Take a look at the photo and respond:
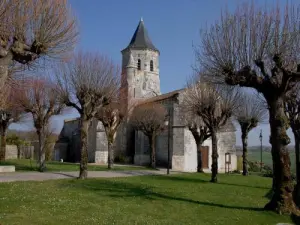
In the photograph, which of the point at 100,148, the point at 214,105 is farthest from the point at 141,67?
the point at 214,105

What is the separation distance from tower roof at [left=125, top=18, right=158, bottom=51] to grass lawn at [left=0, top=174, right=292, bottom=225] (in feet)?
113

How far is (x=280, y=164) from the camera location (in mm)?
11289

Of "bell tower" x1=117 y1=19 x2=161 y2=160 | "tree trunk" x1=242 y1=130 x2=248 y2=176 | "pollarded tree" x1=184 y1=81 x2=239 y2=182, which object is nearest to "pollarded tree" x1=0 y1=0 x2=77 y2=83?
"pollarded tree" x1=184 y1=81 x2=239 y2=182

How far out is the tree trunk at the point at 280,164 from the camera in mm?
11023

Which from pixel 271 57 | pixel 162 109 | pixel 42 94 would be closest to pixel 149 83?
A: pixel 162 109

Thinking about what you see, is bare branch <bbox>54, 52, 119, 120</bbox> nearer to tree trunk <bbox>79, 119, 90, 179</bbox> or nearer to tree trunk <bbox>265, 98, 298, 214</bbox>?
tree trunk <bbox>79, 119, 90, 179</bbox>

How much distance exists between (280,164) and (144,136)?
28.0 m

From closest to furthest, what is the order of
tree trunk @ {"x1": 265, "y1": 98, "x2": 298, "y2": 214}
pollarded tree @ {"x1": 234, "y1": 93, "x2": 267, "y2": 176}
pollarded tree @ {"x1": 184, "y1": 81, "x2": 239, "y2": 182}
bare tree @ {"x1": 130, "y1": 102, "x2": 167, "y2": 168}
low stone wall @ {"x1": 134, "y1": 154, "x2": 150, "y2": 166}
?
tree trunk @ {"x1": 265, "y1": 98, "x2": 298, "y2": 214}
pollarded tree @ {"x1": 184, "y1": 81, "x2": 239, "y2": 182}
pollarded tree @ {"x1": 234, "y1": 93, "x2": 267, "y2": 176}
bare tree @ {"x1": 130, "y1": 102, "x2": 167, "y2": 168}
low stone wall @ {"x1": 134, "y1": 154, "x2": 150, "y2": 166}

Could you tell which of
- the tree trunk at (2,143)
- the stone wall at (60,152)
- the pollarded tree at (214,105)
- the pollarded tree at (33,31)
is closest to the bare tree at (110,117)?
the pollarded tree at (214,105)

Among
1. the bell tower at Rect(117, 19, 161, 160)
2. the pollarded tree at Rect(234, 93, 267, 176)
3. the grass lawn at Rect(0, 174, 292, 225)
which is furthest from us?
the bell tower at Rect(117, 19, 161, 160)

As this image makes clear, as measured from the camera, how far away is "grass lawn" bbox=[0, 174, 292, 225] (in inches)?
351

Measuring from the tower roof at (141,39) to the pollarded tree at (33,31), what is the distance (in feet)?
121

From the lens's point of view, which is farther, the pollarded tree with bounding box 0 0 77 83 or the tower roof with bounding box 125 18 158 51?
the tower roof with bounding box 125 18 158 51

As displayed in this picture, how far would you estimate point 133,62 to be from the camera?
4625 centimetres
